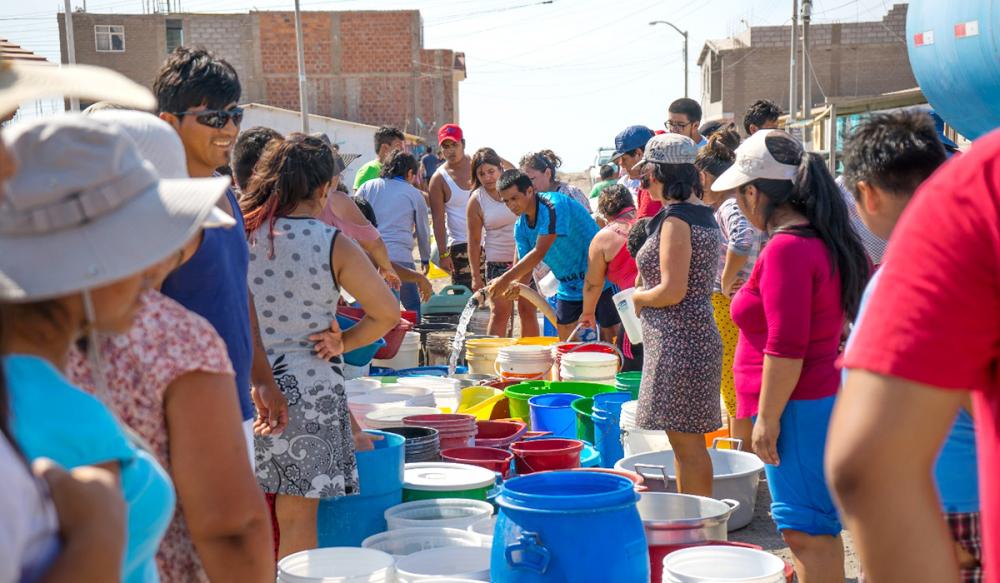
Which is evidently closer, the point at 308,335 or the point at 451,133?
the point at 308,335

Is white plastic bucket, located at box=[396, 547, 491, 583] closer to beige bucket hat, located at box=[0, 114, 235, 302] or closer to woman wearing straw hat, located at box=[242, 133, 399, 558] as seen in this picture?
woman wearing straw hat, located at box=[242, 133, 399, 558]

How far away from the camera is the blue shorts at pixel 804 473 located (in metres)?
3.53

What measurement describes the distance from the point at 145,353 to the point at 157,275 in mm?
215

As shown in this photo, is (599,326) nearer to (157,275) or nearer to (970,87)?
(970,87)

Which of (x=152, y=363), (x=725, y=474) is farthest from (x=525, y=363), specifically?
(x=152, y=363)

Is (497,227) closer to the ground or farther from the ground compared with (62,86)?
closer to the ground

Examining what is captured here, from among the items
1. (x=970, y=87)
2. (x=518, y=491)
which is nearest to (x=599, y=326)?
(x=970, y=87)

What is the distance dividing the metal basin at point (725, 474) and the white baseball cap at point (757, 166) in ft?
5.19

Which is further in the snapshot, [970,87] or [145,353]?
[970,87]

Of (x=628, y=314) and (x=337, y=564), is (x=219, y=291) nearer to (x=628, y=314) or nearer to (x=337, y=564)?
(x=337, y=564)

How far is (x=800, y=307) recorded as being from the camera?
11.5 ft

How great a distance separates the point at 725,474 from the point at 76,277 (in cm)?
420

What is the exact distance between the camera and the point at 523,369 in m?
6.91

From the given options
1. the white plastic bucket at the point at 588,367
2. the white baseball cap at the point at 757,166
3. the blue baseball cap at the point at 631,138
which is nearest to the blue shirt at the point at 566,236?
the blue baseball cap at the point at 631,138
